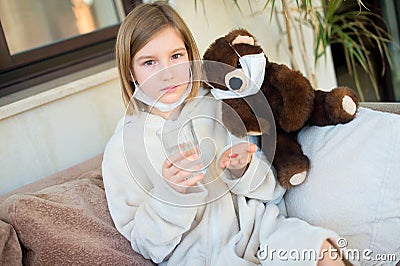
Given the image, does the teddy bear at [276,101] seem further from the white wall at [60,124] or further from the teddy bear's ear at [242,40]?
the white wall at [60,124]

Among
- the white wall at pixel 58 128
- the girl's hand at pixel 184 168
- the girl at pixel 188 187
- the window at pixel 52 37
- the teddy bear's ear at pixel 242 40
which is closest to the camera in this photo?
the girl's hand at pixel 184 168

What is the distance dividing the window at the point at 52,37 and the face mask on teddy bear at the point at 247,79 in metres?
0.73

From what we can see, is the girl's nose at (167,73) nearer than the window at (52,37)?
Yes

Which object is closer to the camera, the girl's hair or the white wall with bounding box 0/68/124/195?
the girl's hair

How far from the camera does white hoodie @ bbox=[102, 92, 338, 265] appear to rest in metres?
1.18

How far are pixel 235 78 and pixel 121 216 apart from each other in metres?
0.40

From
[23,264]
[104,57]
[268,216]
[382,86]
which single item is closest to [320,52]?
[382,86]

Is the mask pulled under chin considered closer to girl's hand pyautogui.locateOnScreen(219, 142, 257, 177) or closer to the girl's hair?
the girl's hair

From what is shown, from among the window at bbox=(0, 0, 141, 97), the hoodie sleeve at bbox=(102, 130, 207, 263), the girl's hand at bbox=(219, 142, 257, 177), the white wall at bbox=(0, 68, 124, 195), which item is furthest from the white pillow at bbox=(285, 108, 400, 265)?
the window at bbox=(0, 0, 141, 97)

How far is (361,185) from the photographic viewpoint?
1.20 metres

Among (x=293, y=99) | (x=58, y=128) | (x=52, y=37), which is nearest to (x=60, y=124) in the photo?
(x=58, y=128)

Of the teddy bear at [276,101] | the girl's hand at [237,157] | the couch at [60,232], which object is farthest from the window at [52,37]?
the girl's hand at [237,157]

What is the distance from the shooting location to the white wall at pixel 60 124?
1.62m

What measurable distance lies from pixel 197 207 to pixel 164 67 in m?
0.31
